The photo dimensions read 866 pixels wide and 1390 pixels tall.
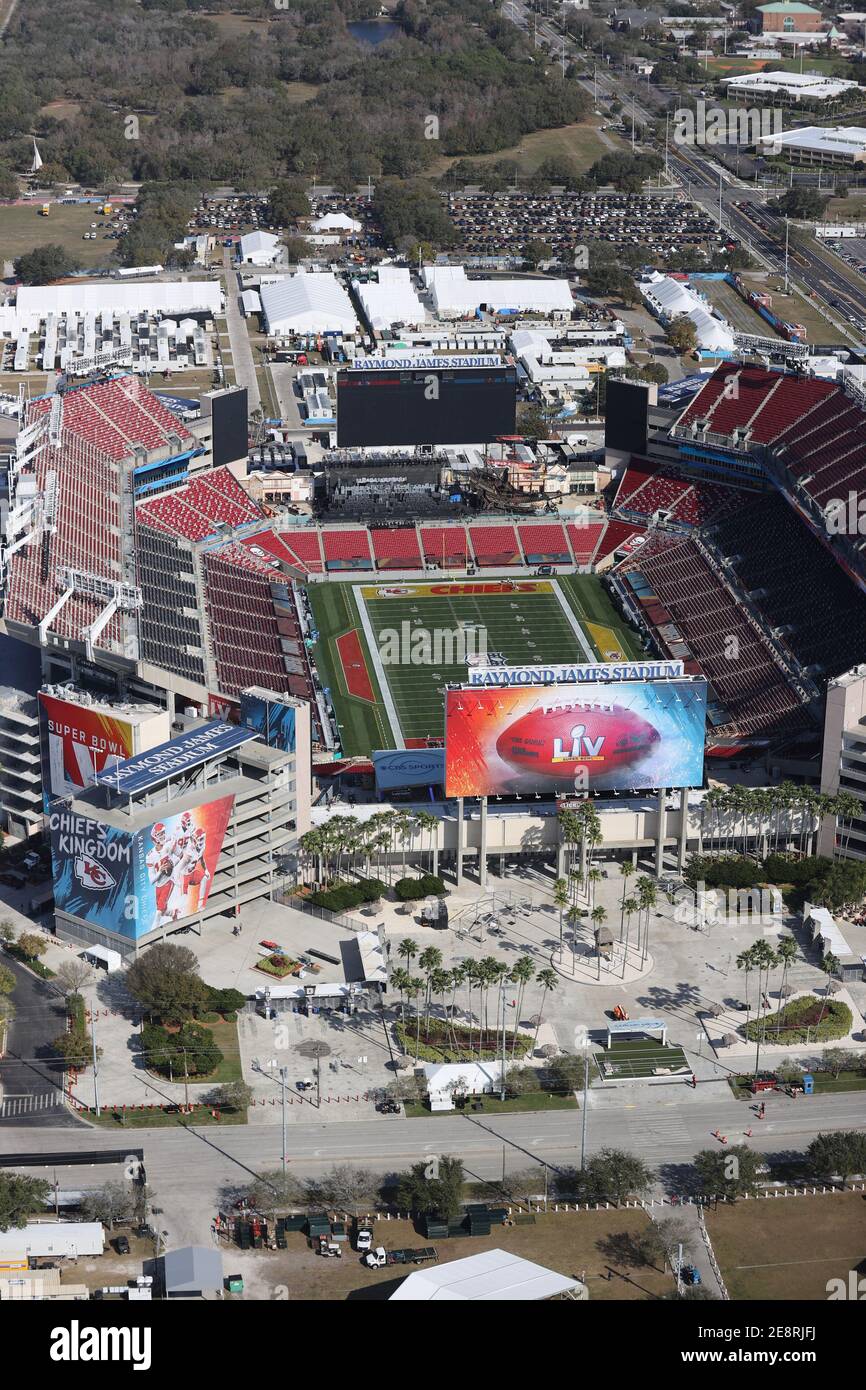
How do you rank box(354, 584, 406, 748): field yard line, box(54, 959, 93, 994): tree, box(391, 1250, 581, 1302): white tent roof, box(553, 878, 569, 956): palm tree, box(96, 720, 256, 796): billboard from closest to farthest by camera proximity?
1. box(391, 1250, 581, 1302): white tent roof
2. box(54, 959, 93, 994): tree
3. box(96, 720, 256, 796): billboard
4. box(553, 878, 569, 956): palm tree
5. box(354, 584, 406, 748): field yard line

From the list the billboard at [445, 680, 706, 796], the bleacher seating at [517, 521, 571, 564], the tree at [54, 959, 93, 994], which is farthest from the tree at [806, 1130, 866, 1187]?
the bleacher seating at [517, 521, 571, 564]

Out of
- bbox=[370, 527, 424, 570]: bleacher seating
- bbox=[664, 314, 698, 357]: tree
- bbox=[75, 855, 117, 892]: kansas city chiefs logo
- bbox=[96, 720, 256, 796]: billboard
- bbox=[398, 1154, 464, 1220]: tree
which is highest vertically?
bbox=[96, 720, 256, 796]: billboard

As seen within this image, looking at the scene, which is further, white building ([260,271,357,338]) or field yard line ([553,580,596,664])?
white building ([260,271,357,338])

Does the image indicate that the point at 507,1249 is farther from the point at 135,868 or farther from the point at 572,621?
the point at 572,621

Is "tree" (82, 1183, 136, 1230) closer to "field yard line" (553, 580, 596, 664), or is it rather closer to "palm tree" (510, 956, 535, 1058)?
"palm tree" (510, 956, 535, 1058)

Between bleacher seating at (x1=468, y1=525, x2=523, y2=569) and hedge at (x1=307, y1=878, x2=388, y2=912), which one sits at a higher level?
bleacher seating at (x1=468, y1=525, x2=523, y2=569)

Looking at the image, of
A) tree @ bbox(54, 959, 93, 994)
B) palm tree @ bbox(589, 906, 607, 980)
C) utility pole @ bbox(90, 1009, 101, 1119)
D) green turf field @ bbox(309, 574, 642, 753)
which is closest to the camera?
utility pole @ bbox(90, 1009, 101, 1119)

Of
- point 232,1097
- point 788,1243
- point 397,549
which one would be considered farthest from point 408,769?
point 397,549
